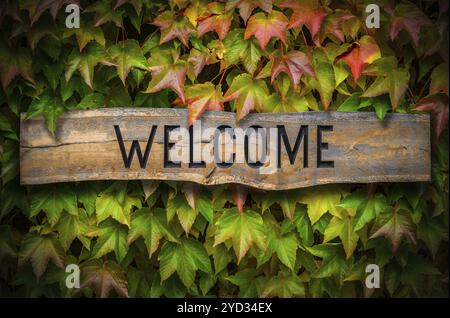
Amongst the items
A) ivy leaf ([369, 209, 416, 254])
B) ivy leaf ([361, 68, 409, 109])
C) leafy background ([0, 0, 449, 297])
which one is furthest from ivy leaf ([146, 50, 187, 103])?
ivy leaf ([369, 209, 416, 254])

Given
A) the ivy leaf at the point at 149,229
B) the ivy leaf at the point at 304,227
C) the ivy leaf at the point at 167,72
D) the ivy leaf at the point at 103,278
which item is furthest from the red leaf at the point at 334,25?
the ivy leaf at the point at 103,278

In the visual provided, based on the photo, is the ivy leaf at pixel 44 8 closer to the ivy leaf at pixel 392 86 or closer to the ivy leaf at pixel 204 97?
the ivy leaf at pixel 204 97

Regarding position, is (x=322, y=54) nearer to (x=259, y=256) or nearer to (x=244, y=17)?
(x=244, y=17)

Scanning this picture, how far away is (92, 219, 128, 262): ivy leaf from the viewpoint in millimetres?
1938

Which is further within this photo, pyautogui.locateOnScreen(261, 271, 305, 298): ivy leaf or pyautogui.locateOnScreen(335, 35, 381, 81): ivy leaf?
pyautogui.locateOnScreen(261, 271, 305, 298): ivy leaf

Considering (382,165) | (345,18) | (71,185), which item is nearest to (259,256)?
(382,165)

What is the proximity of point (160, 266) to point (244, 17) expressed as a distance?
85 centimetres

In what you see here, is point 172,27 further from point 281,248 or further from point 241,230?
point 281,248

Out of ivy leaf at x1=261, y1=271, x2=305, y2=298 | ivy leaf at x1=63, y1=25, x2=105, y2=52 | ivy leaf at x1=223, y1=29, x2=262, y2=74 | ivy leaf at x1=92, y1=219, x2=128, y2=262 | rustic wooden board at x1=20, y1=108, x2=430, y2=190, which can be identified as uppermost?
ivy leaf at x1=63, y1=25, x2=105, y2=52

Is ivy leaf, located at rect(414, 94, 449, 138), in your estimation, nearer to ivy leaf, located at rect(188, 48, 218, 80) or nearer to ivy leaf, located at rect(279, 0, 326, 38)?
ivy leaf, located at rect(279, 0, 326, 38)

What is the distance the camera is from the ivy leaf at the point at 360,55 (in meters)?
1.84

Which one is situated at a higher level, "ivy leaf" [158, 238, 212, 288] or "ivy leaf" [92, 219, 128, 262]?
"ivy leaf" [92, 219, 128, 262]

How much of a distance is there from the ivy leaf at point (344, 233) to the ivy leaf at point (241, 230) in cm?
22

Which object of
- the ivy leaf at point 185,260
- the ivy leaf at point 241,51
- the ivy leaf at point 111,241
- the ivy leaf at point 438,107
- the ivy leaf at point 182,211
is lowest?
the ivy leaf at point 185,260
